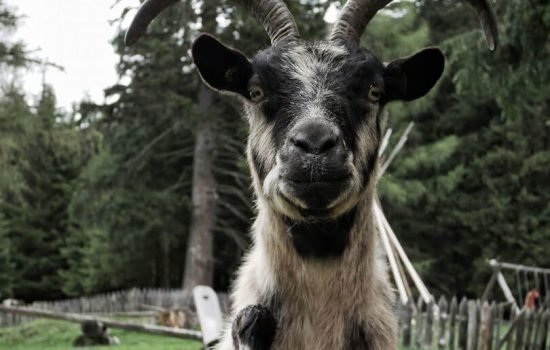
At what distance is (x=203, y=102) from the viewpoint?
24.0 m

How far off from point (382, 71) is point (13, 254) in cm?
4076

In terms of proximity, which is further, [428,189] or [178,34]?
[428,189]

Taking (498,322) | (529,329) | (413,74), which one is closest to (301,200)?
(413,74)

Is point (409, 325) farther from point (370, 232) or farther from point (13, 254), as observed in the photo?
point (13, 254)

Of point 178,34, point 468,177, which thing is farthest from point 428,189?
point 178,34

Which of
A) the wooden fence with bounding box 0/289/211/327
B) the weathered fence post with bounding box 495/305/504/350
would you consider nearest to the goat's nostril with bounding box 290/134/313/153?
the weathered fence post with bounding box 495/305/504/350

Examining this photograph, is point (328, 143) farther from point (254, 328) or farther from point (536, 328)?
point (536, 328)

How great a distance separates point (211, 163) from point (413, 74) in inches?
803

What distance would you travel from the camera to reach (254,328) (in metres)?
3.53

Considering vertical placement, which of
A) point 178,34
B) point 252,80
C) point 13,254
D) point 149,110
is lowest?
point 13,254

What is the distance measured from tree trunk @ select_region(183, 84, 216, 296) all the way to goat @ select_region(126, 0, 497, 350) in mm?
20178

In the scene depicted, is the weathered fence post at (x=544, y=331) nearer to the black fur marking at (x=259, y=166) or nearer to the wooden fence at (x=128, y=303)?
the black fur marking at (x=259, y=166)

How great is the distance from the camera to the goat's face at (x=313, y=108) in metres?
3.14

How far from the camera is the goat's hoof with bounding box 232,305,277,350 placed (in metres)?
3.52
